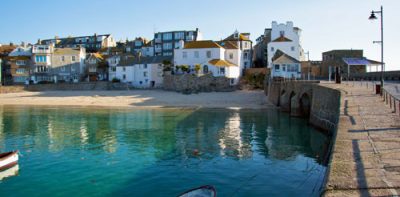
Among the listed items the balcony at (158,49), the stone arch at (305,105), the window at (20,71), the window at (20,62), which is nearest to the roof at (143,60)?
the balcony at (158,49)

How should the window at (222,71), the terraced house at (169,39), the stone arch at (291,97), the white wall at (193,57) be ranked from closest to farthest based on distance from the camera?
the stone arch at (291,97) < the window at (222,71) < the white wall at (193,57) < the terraced house at (169,39)

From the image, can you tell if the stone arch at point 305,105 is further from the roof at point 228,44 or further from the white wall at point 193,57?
the roof at point 228,44

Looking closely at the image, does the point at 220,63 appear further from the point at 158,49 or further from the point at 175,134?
the point at 175,134

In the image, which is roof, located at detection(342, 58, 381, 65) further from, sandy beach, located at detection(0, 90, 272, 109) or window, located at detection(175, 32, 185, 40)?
window, located at detection(175, 32, 185, 40)

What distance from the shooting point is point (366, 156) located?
34.9ft

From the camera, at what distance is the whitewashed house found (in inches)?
2685

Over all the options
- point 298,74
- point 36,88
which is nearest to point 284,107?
point 298,74

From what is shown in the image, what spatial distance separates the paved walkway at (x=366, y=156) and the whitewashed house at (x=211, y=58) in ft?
163

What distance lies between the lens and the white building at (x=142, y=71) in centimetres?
7831

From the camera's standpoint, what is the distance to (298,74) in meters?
58.9

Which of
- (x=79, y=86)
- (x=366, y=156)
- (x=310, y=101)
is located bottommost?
(x=366, y=156)

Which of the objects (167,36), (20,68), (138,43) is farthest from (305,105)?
(138,43)

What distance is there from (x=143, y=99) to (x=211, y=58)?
1737cm

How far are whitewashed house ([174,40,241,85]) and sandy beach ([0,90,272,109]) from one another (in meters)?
5.72
